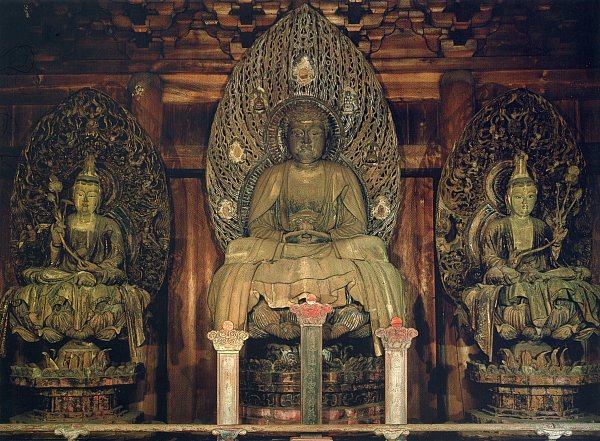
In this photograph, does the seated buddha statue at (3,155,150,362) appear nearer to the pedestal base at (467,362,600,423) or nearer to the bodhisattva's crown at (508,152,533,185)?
the pedestal base at (467,362,600,423)

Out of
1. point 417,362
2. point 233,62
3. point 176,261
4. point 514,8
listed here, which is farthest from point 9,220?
point 514,8

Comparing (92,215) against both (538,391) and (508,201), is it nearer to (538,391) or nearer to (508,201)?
(508,201)

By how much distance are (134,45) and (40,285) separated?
88.0 inches

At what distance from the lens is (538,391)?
916cm

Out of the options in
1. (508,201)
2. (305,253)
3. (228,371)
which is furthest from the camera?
(508,201)

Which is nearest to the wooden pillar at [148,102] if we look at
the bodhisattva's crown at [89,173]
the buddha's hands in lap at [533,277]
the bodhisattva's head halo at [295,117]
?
the bodhisattva's crown at [89,173]

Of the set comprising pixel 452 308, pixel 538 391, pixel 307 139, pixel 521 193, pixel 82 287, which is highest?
pixel 307 139

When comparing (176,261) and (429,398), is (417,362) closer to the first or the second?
(429,398)

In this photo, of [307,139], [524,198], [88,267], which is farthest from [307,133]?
[88,267]

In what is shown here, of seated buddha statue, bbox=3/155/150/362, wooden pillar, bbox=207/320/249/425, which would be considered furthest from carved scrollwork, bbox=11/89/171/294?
wooden pillar, bbox=207/320/249/425

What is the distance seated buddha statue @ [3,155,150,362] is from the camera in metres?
9.23

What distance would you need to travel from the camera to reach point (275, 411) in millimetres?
9117

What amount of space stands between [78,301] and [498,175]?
3.37m

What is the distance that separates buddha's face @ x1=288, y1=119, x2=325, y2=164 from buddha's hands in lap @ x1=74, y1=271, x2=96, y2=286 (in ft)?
6.20
